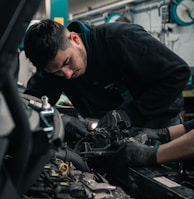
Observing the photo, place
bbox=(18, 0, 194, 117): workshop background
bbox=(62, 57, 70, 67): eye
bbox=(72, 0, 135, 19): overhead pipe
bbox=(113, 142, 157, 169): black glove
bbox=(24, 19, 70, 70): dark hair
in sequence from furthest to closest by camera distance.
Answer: bbox=(72, 0, 135, 19): overhead pipe < bbox=(18, 0, 194, 117): workshop background < bbox=(62, 57, 70, 67): eye < bbox=(24, 19, 70, 70): dark hair < bbox=(113, 142, 157, 169): black glove

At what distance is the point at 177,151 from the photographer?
1.45 m

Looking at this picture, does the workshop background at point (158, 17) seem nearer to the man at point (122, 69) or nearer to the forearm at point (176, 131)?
the man at point (122, 69)

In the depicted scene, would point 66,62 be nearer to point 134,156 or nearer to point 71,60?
point 71,60

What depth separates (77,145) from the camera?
160 cm

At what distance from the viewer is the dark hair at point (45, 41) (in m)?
1.84

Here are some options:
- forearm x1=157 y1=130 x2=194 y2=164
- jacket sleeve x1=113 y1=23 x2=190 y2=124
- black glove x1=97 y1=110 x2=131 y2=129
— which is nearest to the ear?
jacket sleeve x1=113 y1=23 x2=190 y2=124

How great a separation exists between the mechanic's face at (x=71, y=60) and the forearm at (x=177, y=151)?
0.79 m

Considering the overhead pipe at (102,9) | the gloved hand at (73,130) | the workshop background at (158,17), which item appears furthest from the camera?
the overhead pipe at (102,9)

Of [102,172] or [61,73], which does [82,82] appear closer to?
[61,73]

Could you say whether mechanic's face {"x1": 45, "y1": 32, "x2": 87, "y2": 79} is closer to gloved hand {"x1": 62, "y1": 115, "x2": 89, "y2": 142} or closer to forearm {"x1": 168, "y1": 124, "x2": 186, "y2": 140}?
gloved hand {"x1": 62, "y1": 115, "x2": 89, "y2": 142}

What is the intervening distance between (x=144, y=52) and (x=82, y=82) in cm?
49

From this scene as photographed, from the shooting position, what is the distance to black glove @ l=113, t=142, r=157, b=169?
144cm

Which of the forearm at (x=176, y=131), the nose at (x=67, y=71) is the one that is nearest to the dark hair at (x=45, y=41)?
the nose at (x=67, y=71)

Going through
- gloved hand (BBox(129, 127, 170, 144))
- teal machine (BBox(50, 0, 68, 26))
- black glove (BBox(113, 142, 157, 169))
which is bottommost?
gloved hand (BBox(129, 127, 170, 144))
